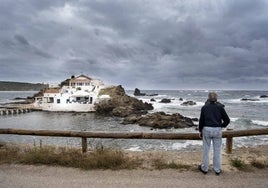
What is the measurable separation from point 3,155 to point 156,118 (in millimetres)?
32726

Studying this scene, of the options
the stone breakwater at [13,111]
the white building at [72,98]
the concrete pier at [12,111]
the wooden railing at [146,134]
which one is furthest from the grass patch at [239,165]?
the stone breakwater at [13,111]

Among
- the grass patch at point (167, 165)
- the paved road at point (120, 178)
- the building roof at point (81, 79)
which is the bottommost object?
the paved road at point (120, 178)

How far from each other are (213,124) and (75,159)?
3528 millimetres

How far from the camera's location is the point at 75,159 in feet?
26.9

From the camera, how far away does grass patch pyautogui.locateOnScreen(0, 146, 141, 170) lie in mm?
7843

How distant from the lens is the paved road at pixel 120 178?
646 centimetres

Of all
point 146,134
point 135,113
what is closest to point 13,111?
point 135,113

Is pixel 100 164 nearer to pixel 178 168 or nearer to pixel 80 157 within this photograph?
pixel 80 157

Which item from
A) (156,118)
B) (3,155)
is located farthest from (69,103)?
(3,155)

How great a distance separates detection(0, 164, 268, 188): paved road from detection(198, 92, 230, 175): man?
0.35 meters

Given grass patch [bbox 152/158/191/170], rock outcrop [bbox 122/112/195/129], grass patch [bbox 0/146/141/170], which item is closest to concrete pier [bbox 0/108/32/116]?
rock outcrop [bbox 122/112/195/129]

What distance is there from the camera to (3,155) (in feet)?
29.1

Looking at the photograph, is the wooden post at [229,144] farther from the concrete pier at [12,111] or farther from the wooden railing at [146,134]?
the concrete pier at [12,111]

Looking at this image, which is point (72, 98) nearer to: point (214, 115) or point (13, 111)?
point (13, 111)
